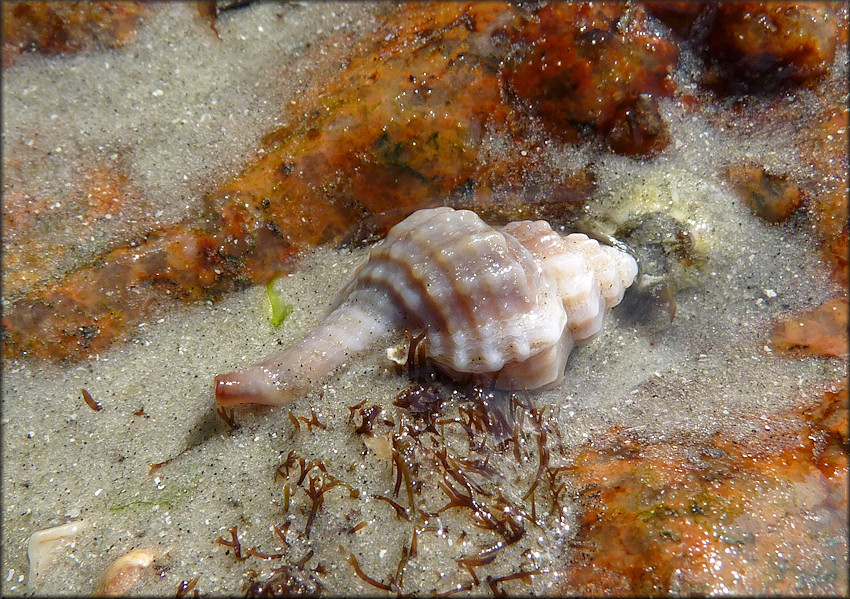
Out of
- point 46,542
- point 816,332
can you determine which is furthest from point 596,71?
point 46,542

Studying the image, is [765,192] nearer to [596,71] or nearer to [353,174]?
[596,71]

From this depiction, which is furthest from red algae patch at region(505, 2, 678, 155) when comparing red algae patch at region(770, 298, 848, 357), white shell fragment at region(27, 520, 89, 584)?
white shell fragment at region(27, 520, 89, 584)

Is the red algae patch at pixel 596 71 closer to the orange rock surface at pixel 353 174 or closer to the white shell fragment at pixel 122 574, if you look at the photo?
the orange rock surface at pixel 353 174

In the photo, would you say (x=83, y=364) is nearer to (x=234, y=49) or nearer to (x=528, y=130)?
(x=234, y=49)

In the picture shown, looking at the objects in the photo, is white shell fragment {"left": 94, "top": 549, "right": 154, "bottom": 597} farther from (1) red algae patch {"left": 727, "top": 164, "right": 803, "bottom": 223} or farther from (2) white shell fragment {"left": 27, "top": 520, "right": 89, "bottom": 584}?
(1) red algae patch {"left": 727, "top": 164, "right": 803, "bottom": 223}

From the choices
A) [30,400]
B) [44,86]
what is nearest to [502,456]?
[30,400]

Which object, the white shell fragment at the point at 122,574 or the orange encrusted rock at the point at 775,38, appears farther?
the orange encrusted rock at the point at 775,38

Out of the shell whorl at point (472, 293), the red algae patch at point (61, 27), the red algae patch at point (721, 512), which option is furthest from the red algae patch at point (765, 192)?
the red algae patch at point (61, 27)
